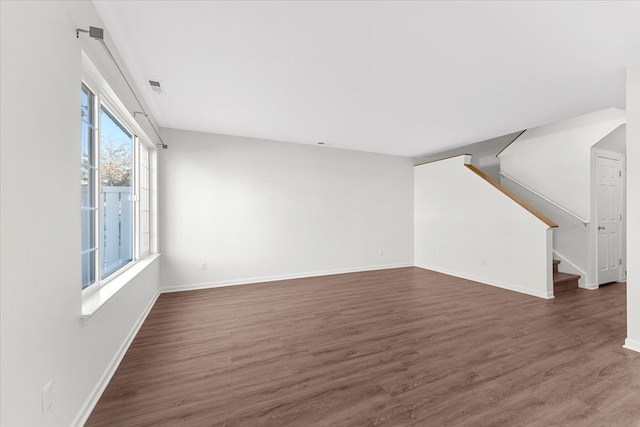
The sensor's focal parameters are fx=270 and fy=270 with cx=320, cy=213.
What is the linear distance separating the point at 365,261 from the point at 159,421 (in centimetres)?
462

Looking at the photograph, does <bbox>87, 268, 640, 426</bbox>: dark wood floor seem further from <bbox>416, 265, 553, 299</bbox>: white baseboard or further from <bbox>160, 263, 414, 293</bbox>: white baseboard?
<bbox>160, 263, 414, 293</bbox>: white baseboard

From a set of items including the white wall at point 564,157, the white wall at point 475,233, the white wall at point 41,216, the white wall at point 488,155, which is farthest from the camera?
the white wall at point 488,155

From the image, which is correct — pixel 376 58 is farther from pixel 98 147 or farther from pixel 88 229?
pixel 88 229

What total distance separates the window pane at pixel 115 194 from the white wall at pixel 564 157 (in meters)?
6.43

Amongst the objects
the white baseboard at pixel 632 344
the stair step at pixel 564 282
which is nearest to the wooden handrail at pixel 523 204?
the stair step at pixel 564 282

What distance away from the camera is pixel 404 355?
231 centimetres

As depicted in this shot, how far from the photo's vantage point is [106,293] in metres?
2.05

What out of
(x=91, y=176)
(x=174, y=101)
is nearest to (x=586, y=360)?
(x=91, y=176)

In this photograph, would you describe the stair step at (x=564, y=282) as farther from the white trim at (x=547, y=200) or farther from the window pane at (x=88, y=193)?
the window pane at (x=88, y=193)

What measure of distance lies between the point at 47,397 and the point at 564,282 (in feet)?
19.1

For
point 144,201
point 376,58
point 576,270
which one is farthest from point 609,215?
point 144,201

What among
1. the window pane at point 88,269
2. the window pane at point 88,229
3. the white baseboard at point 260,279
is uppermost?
the window pane at point 88,229

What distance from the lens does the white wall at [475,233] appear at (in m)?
4.07

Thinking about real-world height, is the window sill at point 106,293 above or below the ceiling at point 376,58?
below
